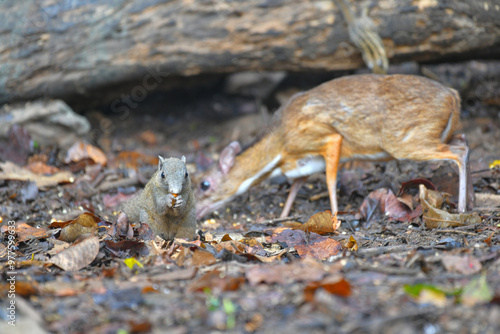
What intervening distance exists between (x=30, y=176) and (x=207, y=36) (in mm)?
3597

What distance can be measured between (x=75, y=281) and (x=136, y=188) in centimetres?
428

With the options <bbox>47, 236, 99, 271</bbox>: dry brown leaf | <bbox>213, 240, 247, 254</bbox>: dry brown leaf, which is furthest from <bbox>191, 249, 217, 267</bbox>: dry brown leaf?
<bbox>47, 236, 99, 271</bbox>: dry brown leaf

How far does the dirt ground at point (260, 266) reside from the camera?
2.88 meters

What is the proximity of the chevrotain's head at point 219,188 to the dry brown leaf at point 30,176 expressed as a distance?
1905 millimetres

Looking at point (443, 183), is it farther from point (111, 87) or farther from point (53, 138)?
point (53, 138)

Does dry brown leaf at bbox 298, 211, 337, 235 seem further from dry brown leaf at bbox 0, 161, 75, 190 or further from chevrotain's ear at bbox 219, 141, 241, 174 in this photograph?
dry brown leaf at bbox 0, 161, 75, 190

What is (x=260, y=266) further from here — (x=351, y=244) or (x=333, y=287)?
(x=351, y=244)

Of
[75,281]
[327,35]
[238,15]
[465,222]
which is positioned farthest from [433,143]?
[75,281]

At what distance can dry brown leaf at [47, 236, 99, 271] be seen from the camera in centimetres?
425

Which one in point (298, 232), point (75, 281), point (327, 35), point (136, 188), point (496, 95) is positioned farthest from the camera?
point (496, 95)

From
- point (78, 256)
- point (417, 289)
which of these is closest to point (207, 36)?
point (78, 256)

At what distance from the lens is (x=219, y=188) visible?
25.1 feet

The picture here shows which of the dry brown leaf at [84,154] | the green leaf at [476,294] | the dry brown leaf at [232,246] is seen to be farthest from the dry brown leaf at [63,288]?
the dry brown leaf at [84,154]

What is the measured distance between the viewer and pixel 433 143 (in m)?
→ 6.64
